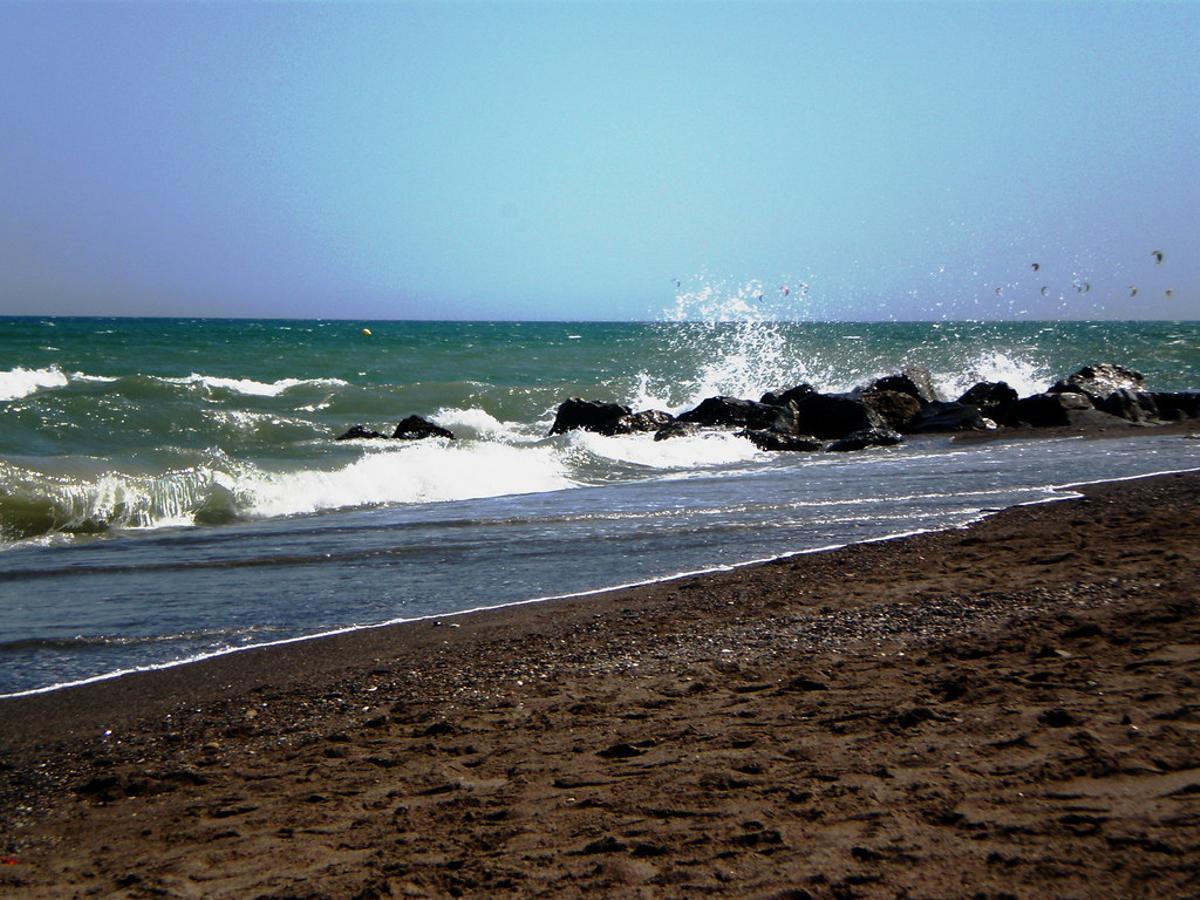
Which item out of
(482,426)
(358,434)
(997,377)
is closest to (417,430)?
(358,434)

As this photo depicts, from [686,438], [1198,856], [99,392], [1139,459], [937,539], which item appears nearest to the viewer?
[1198,856]

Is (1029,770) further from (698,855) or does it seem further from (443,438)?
(443,438)

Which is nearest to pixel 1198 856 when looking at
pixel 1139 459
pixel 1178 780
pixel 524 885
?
pixel 1178 780

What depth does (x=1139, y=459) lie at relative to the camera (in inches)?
580

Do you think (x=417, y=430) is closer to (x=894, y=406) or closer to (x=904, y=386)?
(x=894, y=406)

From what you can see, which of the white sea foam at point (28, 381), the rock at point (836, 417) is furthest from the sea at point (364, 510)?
the white sea foam at point (28, 381)

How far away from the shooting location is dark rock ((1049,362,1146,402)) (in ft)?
73.3

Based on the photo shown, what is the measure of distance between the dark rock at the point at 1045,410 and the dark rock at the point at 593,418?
6.49m

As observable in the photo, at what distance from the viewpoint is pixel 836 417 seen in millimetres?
19812

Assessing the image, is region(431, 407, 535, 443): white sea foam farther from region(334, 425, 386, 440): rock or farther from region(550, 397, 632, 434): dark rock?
region(334, 425, 386, 440): rock

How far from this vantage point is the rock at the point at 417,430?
64.1 feet

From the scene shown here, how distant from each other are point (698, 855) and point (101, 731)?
2916 millimetres

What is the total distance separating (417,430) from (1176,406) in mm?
13034

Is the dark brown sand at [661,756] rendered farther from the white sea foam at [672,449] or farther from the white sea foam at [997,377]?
the white sea foam at [997,377]
